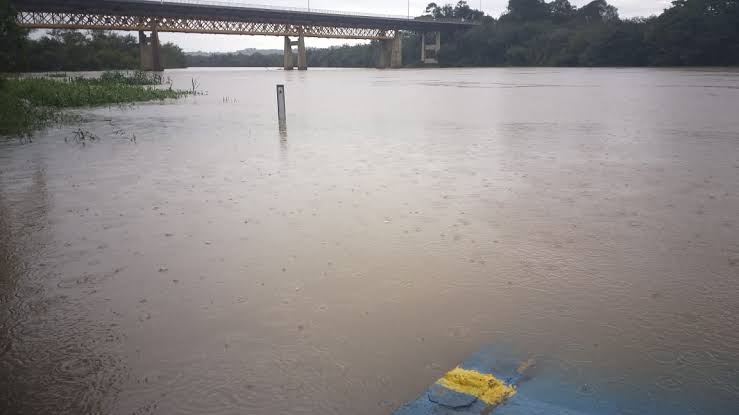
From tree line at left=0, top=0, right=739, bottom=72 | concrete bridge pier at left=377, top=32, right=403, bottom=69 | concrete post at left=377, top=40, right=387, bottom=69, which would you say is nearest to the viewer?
tree line at left=0, top=0, right=739, bottom=72

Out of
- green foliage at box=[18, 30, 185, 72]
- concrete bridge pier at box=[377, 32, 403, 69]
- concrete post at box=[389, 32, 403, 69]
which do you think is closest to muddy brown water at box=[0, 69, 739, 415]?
green foliage at box=[18, 30, 185, 72]

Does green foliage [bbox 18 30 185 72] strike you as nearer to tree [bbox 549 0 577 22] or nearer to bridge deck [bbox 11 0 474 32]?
bridge deck [bbox 11 0 474 32]

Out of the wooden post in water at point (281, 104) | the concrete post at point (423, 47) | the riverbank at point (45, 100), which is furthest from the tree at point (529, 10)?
the wooden post in water at point (281, 104)

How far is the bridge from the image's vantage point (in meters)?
77.9

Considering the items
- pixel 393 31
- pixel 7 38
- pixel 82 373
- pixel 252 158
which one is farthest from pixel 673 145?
pixel 393 31

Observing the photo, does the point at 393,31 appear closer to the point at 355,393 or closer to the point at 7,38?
the point at 7,38

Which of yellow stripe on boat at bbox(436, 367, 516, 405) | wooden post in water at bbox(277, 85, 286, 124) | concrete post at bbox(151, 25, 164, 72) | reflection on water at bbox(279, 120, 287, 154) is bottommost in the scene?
yellow stripe on boat at bbox(436, 367, 516, 405)

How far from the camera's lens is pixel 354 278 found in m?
4.54

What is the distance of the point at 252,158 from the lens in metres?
10.3

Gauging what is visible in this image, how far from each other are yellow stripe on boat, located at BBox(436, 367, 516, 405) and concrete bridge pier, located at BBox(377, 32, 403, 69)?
123975mm

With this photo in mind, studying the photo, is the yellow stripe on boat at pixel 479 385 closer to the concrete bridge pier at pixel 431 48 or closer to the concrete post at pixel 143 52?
the concrete post at pixel 143 52

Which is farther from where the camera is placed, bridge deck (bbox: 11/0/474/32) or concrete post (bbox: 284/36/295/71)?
concrete post (bbox: 284/36/295/71)

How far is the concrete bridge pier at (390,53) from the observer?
123312 millimetres

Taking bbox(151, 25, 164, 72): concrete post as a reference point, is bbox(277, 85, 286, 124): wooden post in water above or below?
below
